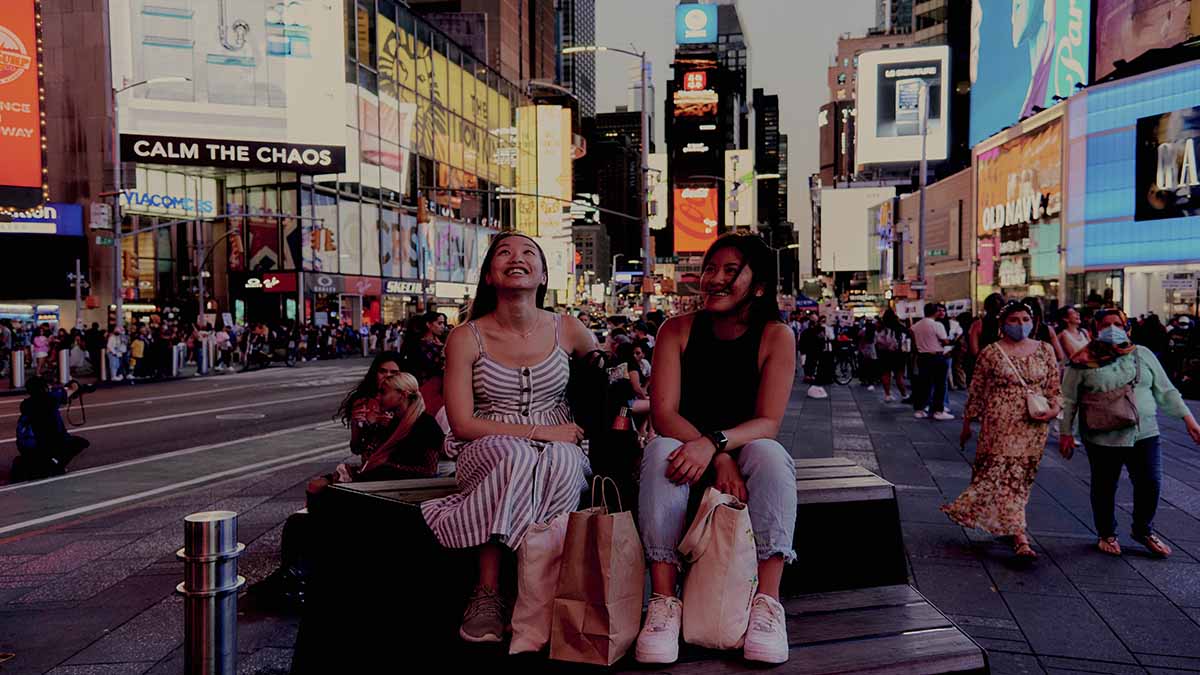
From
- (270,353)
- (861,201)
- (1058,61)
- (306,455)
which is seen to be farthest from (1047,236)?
(861,201)

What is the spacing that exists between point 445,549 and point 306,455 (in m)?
8.78

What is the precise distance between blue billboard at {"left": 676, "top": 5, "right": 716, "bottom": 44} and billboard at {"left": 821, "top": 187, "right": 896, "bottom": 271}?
38907 mm

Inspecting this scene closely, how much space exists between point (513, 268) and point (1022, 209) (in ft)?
238

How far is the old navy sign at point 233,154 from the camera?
45.4 meters

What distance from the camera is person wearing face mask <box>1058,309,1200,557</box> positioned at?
21.9 ft

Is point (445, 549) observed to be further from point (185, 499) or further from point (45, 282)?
point (45, 282)

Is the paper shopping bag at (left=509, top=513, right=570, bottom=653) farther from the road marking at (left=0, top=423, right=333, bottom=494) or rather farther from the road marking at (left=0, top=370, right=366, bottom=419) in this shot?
the road marking at (left=0, top=370, right=366, bottom=419)

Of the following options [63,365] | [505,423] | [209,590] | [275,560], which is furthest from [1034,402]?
[63,365]

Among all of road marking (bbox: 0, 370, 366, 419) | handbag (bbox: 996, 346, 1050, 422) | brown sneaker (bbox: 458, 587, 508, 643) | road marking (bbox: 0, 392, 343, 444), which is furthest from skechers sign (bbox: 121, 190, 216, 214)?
brown sneaker (bbox: 458, 587, 508, 643)

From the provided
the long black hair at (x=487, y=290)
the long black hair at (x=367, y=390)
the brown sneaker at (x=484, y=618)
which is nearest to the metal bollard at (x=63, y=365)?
the long black hair at (x=367, y=390)

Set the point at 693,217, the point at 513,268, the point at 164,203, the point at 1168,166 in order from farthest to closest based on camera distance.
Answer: the point at 693,217 → the point at 1168,166 → the point at 164,203 → the point at 513,268

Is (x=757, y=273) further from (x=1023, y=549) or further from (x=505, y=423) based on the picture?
(x=1023, y=549)

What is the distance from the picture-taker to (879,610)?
3.63 m

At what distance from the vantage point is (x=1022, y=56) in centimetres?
6662
